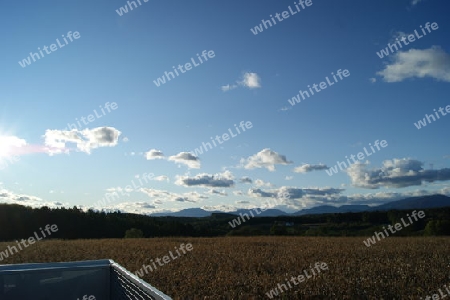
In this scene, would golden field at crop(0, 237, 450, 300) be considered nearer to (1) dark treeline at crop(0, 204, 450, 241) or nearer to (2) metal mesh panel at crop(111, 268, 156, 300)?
(2) metal mesh panel at crop(111, 268, 156, 300)

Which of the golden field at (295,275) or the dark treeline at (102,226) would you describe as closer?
the golden field at (295,275)

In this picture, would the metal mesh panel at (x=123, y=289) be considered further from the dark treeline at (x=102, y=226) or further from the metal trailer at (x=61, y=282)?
the dark treeline at (x=102, y=226)

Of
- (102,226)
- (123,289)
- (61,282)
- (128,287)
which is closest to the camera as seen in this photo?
(128,287)

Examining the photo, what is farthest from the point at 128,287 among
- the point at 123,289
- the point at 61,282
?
the point at 61,282

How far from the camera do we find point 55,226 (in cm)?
5672

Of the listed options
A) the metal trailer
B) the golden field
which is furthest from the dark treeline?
the metal trailer

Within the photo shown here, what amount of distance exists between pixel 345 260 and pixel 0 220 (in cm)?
5357

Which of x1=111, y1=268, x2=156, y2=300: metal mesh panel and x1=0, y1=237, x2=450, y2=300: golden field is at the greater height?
x1=111, y1=268, x2=156, y2=300: metal mesh panel

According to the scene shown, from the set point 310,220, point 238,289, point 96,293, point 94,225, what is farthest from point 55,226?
point 310,220

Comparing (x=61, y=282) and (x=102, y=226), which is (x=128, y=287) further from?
(x=102, y=226)

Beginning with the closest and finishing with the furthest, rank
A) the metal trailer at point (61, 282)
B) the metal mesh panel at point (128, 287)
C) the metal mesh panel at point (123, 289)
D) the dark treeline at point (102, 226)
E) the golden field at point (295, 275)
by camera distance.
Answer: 1. the metal mesh panel at point (128, 287)
2. the metal mesh panel at point (123, 289)
3. the metal trailer at point (61, 282)
4. the golden field at point (295, 275)
5. the dark treeline at point (102, 226)

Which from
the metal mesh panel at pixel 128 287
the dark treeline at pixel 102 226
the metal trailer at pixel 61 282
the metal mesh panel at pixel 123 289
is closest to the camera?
the metal mesh panel at pixel 128 287

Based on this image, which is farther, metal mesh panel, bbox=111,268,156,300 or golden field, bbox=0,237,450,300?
golden field, bbox=0,237,450,300

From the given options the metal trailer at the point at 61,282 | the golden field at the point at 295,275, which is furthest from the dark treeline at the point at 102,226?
the metal trailer at the point at 61,282
